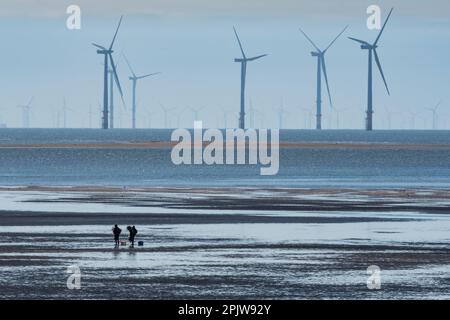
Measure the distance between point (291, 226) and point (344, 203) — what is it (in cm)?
1869

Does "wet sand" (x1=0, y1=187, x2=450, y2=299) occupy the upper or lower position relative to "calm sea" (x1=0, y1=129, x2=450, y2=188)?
lower

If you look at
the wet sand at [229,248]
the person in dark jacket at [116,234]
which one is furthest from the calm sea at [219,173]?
the person in dark jacket at [116,234]

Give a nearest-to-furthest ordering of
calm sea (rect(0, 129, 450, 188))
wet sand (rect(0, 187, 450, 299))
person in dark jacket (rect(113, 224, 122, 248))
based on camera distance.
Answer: wet sand (rect(0, 187, 450, 299))
person in dark jacket (rect(113, 224, 122, 248))
calm sea (rect(0, 129, 450, 188))

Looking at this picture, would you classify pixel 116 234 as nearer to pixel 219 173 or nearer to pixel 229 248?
pixel 229 248

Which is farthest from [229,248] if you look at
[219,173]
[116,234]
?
[219,173]

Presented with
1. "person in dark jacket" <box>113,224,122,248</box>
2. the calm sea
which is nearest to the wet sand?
"person in dark jacket" <box>113,224,122,248</box>

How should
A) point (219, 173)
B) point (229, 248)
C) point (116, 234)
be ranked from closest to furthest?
point (116, 234) → point (229, 248) → point (219, 173)

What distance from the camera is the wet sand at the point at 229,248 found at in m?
47.2

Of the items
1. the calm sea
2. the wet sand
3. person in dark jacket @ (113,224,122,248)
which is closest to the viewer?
the wet sand

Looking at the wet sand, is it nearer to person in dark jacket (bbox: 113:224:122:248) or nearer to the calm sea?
person in dark jacket (bbox: 113:224:122:248)

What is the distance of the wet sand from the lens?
4722 cm

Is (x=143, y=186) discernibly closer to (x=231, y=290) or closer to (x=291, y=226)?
(x=291, y=226)

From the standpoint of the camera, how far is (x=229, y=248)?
58594mm
